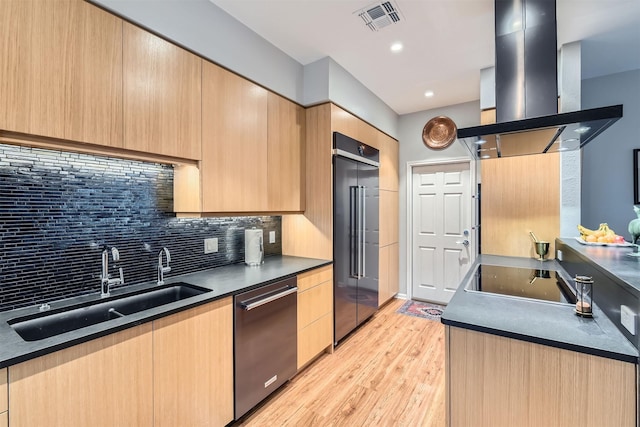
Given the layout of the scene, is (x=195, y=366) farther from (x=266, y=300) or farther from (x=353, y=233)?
(x=353, y=233)

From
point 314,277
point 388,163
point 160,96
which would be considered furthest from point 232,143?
point 388,163

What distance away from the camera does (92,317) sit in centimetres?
162

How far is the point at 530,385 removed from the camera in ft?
3.97

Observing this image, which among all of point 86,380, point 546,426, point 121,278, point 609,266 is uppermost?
point 609,266

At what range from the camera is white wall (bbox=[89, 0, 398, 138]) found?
1.75 metres

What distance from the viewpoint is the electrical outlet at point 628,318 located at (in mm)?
1088

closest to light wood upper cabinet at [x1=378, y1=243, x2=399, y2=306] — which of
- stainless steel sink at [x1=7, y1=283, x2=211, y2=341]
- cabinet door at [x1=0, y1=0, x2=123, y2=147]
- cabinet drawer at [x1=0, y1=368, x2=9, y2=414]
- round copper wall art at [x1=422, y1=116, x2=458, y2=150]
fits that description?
round copper wall art at [x1=422, y1=116, x2=458, y2=150]

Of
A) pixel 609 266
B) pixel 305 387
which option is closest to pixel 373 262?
A: pixel 305 387

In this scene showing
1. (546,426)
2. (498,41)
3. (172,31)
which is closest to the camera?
(546,426)

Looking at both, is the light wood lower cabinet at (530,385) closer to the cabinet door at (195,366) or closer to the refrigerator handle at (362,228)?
the cabinet door at (195,366)

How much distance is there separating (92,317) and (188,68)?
1613 mm

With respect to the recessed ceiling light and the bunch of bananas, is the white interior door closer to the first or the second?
the bunch of bananas

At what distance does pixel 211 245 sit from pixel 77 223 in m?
0.93

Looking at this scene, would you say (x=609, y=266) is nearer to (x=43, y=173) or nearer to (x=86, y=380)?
(x=86, y=380)
